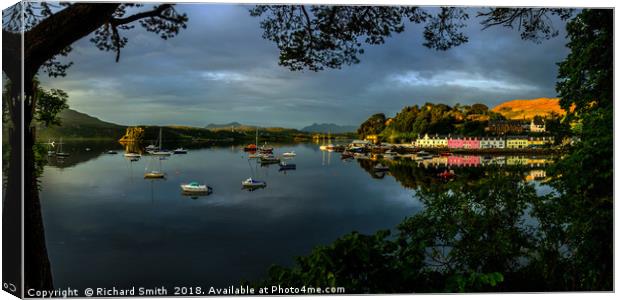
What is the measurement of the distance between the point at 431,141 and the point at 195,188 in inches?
99.1

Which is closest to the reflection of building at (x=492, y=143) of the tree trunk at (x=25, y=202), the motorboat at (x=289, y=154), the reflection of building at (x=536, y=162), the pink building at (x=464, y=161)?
the pink building at (x=464, y=161)

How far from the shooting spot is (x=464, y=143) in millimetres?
5129

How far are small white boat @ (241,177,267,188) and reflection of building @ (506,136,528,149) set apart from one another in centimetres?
249

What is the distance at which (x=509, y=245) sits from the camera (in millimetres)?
4020

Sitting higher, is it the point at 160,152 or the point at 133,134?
the point at 133,134

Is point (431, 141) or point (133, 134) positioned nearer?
point (133, 134)

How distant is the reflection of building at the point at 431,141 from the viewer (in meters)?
5.18

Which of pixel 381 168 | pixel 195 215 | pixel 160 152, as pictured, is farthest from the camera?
pixel 381 168

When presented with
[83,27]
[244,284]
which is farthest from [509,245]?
[83,27]

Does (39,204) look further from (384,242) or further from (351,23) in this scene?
(351,23)

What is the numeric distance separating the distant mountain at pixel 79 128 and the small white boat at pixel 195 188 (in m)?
0.79

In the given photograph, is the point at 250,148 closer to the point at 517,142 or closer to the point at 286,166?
the point at 286,166

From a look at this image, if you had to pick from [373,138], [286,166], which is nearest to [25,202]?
[286,166]

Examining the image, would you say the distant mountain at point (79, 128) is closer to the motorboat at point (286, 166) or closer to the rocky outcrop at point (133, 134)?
the rocky outcrop at point (133, 134)
